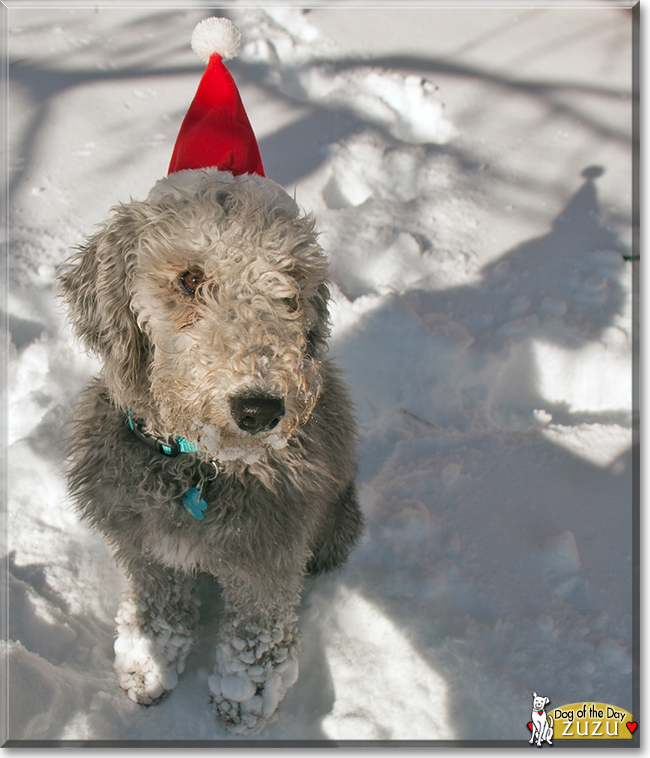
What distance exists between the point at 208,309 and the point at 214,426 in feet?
1.06

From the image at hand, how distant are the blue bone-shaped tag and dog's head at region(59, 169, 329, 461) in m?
0.23

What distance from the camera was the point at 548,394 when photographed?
3.31 m

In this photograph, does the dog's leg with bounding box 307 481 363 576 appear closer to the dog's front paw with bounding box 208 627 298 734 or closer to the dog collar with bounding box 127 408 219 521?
the dog's front paw with bounding box 208 627 298 734

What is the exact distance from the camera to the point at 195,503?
1.80 meters

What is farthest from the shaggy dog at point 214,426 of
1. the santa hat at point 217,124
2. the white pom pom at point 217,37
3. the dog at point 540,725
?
the dog at point 540,725

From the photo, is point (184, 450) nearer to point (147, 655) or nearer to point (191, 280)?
point (191, 280)

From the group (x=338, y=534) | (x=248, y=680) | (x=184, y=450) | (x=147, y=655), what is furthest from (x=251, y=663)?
(x=184, y=450)

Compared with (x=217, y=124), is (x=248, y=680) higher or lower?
lower

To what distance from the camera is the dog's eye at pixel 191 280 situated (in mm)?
1598

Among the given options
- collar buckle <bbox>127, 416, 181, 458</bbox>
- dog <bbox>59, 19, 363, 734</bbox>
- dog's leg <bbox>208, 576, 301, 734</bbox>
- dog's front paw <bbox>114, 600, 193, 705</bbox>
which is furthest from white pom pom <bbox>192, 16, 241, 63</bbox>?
dog's front paw <bbox>114, 600, 193, 705</bbox>

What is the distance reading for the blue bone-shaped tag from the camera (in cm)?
180

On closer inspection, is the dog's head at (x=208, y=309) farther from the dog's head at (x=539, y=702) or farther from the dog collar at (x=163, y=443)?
the dog's head at (x=539, y=702)

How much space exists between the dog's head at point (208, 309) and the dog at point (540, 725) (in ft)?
4.82

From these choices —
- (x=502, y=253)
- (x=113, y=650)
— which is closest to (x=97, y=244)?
(x=113, y=650)
